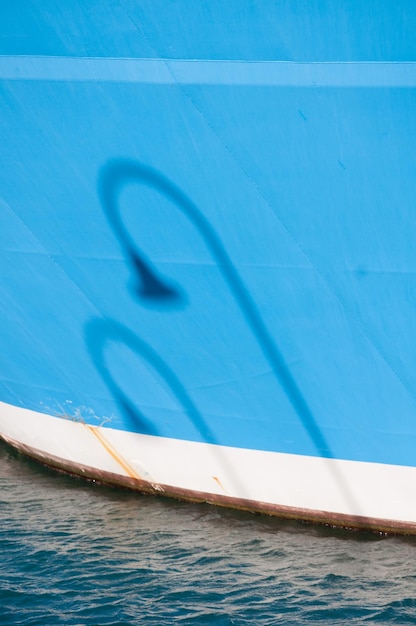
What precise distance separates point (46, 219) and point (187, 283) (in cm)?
137

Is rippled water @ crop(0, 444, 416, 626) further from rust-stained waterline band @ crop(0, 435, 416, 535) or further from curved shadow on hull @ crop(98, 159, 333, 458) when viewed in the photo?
curved shadow on hull @ crop(98, 159, 333, 458)

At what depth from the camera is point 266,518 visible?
9375 millimetres

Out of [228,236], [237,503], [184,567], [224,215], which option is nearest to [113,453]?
[237,503]

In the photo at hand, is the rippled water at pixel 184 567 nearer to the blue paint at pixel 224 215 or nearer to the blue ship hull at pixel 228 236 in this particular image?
the blue ship hull at pixel 228 236

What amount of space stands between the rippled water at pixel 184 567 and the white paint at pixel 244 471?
281 mm

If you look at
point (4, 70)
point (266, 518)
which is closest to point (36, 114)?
point (4, 70)

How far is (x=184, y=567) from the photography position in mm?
8422

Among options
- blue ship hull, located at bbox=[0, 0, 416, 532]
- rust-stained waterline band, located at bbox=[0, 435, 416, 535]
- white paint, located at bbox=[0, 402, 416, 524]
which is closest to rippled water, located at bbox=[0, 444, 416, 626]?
rust-stained waterline band, located at bbox=[0, 435, 416, 535]

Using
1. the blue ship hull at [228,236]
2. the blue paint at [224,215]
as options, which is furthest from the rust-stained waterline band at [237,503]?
the blue paint at [224,215]

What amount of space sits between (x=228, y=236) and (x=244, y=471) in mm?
2546

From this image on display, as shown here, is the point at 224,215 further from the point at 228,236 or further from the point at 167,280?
the point at 167,280

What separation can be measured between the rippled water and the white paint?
281mm

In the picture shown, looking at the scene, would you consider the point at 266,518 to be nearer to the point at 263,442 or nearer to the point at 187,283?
the point at 263,442

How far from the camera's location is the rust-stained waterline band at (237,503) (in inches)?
350
